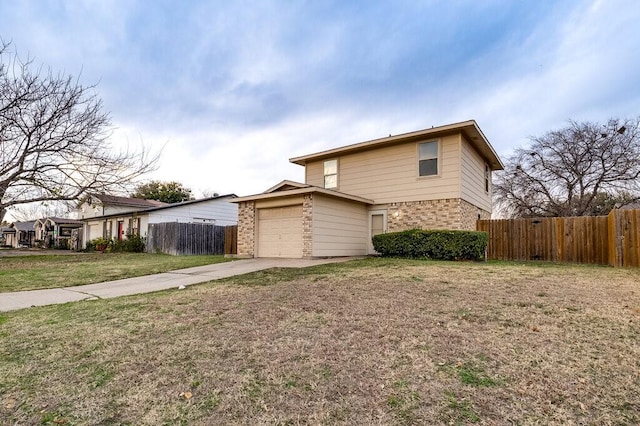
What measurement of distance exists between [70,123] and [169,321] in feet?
44.9

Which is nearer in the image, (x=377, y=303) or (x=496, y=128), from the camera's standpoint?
(x=377, y=303)

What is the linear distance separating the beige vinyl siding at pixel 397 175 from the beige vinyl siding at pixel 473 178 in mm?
535

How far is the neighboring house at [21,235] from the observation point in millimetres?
39403

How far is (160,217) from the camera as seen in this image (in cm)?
2094

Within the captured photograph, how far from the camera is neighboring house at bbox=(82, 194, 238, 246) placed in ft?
68.8

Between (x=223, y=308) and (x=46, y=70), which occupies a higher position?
(x=46, y=70)

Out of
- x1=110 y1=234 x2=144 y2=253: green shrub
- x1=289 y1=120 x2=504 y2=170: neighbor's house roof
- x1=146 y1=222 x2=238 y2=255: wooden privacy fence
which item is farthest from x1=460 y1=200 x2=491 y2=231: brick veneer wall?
x1=110 y1=234 x2=144 y2=253: green shrub

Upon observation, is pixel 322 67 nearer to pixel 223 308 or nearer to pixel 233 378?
pixel 223 308

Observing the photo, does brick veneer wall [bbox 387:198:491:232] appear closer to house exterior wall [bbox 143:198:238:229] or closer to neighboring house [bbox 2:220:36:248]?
house exterior wall [bbox 143:198:238:229]

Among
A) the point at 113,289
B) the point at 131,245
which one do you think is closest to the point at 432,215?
the point at 113,289

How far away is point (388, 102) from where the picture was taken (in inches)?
554

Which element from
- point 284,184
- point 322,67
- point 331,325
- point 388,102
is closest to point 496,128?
point 388,102

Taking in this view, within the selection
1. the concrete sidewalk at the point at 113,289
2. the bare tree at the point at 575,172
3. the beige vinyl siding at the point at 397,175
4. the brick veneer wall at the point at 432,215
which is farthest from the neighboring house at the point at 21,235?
the bare tree at the point at 575,172

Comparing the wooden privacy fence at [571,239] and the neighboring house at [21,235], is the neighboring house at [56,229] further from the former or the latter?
the wooden privacy fence at [571,239]
